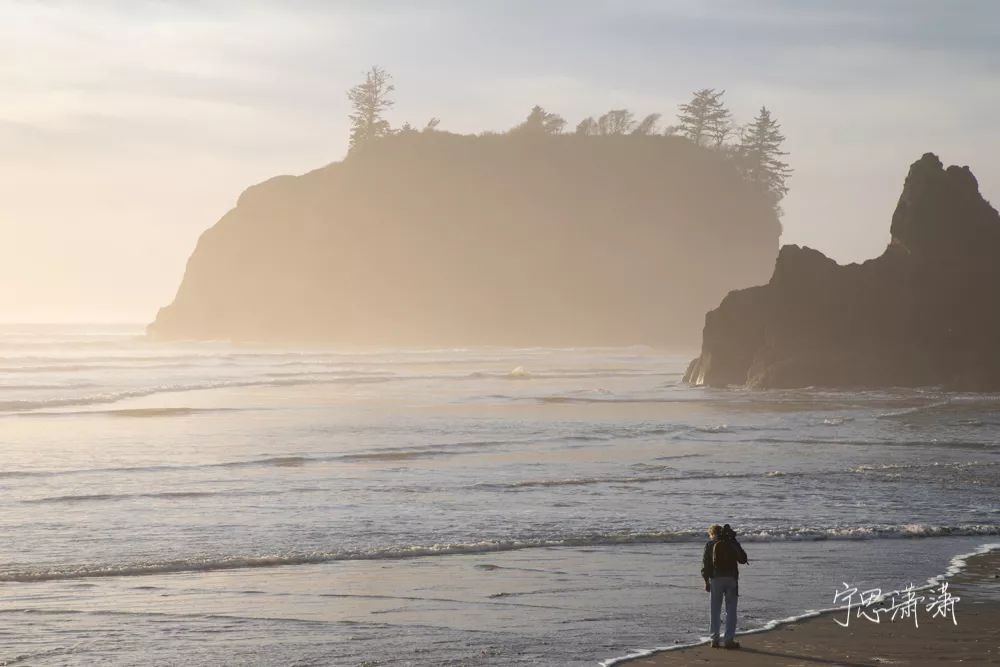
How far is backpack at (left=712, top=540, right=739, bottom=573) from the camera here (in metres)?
11.2

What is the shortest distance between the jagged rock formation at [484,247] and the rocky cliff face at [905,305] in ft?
Result: 261

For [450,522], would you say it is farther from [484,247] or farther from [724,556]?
[484,247]

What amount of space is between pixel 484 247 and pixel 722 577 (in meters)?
129

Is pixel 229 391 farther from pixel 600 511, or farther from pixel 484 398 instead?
pixel 600 511

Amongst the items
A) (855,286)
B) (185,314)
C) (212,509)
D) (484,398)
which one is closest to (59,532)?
(212,509)

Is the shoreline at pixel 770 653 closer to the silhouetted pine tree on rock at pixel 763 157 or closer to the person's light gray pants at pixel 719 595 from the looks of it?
the person's light gray pants at pixel 719 595

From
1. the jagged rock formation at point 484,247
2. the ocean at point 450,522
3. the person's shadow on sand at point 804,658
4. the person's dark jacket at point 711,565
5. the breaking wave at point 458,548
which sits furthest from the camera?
the jagged rock formation at point 484,247

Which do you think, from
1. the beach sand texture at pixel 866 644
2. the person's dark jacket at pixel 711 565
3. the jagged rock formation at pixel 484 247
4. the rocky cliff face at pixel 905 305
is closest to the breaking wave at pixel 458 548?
the beach sand texture at pixel 866 644

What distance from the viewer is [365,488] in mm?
22031

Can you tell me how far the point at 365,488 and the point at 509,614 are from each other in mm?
9953

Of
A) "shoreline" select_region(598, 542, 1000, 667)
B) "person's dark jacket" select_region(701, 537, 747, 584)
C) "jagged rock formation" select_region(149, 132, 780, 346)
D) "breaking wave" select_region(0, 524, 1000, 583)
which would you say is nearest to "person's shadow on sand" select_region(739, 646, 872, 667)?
"shoreline" select_region(598, 542, 1000, 667)

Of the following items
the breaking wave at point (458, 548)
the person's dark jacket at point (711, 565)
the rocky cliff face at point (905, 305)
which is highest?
the rocky cliff face at point (905, 305)

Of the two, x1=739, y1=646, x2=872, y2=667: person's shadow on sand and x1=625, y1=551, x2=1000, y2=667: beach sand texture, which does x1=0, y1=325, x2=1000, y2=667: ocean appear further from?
x1=739, y1=646, x2=872, y2=667: person's shadow on sand

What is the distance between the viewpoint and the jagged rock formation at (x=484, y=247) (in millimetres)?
133500
